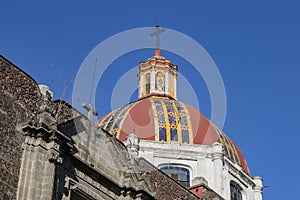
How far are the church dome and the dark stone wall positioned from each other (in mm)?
21936

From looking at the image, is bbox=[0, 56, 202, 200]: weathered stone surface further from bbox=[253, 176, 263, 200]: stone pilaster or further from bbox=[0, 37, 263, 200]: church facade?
bbox=[253, 176, 263, 200]: stone pilaster

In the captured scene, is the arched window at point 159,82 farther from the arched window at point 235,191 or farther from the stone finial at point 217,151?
the arched window at point 235,191

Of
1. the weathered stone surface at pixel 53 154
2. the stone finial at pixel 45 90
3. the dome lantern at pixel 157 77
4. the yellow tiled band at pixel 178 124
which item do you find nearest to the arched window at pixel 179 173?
the yellow tiled band at pixel 178 124

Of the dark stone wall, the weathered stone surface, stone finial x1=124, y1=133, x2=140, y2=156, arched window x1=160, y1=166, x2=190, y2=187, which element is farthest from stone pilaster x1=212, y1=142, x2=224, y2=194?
the dark stone wall

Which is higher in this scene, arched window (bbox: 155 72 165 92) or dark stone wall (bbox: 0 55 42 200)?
arched window (bbox: 155 72 165 92)

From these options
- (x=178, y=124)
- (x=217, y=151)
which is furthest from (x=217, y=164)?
(x=178, y=124)

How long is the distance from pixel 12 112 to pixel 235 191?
86.6 feet

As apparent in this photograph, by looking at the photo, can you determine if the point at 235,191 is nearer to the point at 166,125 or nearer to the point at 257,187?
the point at 257,187

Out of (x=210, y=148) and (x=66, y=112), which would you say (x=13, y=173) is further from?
(x=210, y=148)

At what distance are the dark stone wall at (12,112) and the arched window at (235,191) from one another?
974 inches

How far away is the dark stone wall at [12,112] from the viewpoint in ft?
58.4

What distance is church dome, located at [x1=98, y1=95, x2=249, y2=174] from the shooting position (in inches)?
1676

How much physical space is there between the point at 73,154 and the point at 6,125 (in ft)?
7.53

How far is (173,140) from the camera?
42.4 meters
